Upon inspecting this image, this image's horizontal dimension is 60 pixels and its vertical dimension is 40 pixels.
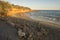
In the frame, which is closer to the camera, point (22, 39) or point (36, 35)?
point (22, 39)

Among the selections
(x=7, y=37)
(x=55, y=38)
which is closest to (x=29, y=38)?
(x=7, y=37)

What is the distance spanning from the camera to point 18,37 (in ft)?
37.3

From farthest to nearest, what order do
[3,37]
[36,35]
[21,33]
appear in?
[36,35]
[21,33]
[3,37]

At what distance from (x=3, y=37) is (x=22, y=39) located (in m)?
1.27

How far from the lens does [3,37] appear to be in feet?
35.7

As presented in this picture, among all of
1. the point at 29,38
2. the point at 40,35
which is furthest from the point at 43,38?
the point at 29,38

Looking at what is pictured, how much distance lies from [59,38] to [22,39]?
343cm

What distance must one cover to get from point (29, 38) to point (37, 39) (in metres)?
0.81

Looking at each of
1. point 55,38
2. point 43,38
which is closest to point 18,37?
point 43,38

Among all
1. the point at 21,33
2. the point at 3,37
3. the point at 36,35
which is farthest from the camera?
the point at 36,35

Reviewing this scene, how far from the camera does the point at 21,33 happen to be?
1173cm

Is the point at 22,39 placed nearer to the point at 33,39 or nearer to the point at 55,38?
the point at 33,39

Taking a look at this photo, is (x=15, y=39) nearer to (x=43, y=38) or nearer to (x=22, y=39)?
(x=22, y=39)

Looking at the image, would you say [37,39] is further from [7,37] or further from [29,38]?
[7,37]
